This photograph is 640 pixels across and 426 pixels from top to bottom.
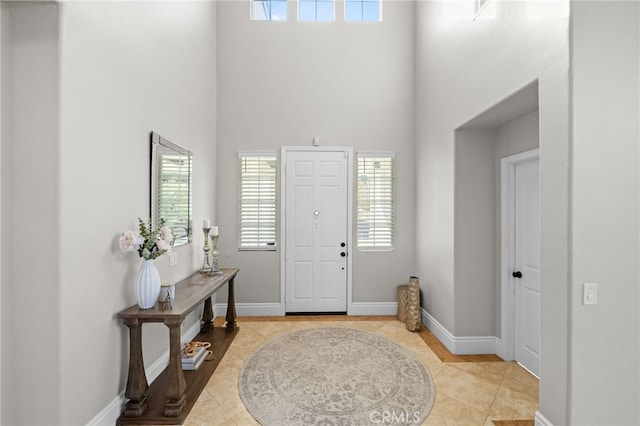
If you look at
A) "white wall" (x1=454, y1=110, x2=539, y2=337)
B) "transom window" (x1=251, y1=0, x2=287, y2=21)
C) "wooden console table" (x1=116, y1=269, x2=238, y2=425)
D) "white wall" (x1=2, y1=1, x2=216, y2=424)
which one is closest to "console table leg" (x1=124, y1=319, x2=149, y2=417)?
"wooden console table" (x1=116, y1=269, x2=238, y2=425)

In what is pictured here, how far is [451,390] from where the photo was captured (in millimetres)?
2619

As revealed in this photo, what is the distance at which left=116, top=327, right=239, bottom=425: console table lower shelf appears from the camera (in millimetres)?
2168

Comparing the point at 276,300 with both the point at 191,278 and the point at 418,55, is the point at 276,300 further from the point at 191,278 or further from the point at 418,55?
the point at 418,55

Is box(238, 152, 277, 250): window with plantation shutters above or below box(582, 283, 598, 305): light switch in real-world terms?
above

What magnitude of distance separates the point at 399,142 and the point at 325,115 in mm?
1170

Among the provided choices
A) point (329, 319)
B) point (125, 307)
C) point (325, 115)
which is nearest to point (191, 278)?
point (125, 307)

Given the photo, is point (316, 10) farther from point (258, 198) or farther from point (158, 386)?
point (158, 386)

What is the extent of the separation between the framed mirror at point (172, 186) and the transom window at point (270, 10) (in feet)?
8.24

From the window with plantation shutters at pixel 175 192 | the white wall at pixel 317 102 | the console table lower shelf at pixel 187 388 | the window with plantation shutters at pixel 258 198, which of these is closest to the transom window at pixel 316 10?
the white wall at pixel 317 102

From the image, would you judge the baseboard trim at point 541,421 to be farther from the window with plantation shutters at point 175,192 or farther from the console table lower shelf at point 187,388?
the window with plantation shutters at point 175,192

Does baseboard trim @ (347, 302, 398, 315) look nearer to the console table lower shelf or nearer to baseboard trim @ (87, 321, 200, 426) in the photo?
the console table lower shelf

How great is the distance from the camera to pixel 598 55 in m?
1.80

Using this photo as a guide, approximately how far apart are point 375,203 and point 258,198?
5.68 ft

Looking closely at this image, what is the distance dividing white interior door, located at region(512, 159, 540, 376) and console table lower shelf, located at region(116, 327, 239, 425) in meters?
3.04
